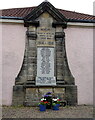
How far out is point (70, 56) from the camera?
6469mm

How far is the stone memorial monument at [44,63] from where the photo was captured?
18.9 feet

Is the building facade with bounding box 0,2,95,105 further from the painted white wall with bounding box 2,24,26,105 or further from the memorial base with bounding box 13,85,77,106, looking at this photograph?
the memorial base with bounding box 13,85,77,106

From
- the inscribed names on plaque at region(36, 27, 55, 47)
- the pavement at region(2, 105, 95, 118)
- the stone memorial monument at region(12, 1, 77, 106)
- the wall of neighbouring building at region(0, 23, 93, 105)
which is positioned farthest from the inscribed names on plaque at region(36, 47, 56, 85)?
the pavement at region(2, 105, 95, 118)

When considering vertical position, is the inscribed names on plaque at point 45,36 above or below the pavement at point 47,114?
above

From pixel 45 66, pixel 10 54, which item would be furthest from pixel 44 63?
pixel 10 54

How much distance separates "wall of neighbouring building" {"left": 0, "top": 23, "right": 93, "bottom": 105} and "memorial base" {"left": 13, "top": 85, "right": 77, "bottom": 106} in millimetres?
448

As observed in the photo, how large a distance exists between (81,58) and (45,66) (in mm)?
2077

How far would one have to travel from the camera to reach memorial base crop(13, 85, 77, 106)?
5.67 metres

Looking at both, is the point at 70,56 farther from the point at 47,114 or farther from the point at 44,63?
Answer: the point at 47,114

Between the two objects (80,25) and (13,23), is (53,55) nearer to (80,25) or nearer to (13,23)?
(80,25)

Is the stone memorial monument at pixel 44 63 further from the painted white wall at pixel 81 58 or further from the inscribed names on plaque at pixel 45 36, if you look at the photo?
the painted white wall at pixel 81 58

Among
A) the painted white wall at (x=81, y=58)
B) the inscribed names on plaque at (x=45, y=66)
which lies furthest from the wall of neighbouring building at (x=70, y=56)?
the inscribed names on plaque at (x=45, y=66)

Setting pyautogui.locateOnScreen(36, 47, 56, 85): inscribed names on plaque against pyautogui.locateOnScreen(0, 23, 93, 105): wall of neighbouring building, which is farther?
pyautogui.locateOnScreen(0, 23, 93, 105): wall of neighbouring building

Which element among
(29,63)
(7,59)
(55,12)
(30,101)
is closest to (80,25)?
(55,12)
